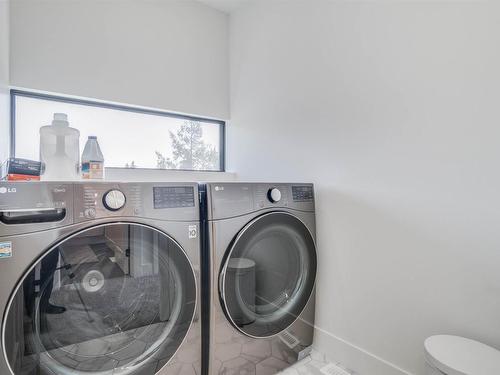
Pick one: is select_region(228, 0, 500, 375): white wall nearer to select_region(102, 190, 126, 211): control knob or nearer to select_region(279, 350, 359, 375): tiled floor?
select_region(279, 350, 359, 375): tiled floor

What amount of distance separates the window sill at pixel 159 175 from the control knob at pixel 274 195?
979 millimetres

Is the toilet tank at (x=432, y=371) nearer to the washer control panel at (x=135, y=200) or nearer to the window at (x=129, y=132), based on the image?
the washer control panel at (x=135, y=200)

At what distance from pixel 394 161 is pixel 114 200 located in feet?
3.98

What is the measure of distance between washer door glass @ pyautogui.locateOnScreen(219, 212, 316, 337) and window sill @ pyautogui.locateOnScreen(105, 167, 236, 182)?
102 cm

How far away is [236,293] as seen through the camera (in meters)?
1.27

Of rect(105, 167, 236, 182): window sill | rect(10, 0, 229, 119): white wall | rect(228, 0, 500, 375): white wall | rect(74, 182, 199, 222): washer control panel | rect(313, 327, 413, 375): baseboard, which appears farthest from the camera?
rect(105, 167, 236, 182): window sill

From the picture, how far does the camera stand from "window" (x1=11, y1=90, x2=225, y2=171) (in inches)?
67.3

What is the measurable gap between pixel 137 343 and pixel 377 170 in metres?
1.29

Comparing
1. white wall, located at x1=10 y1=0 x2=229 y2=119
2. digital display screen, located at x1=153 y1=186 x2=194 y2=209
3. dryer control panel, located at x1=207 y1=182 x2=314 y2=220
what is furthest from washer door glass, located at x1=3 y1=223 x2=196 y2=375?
white wall, located at x1=10 y1=0 x2=229 y2=119

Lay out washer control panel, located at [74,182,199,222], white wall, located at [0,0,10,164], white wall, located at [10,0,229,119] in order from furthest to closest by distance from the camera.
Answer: white wall, located at [10,0,229,119] → white wall, located at [0,0,10,164] → washer control panel, located at [74,182,199,222]

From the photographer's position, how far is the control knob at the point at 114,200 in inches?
38.8

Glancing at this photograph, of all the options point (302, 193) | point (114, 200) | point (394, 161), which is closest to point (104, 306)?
point (114, 200)

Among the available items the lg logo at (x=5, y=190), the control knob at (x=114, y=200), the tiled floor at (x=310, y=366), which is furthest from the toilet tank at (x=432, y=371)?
the lg logo at (x=5, y=190)

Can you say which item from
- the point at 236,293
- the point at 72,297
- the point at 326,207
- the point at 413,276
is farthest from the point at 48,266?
the point at 413,276
